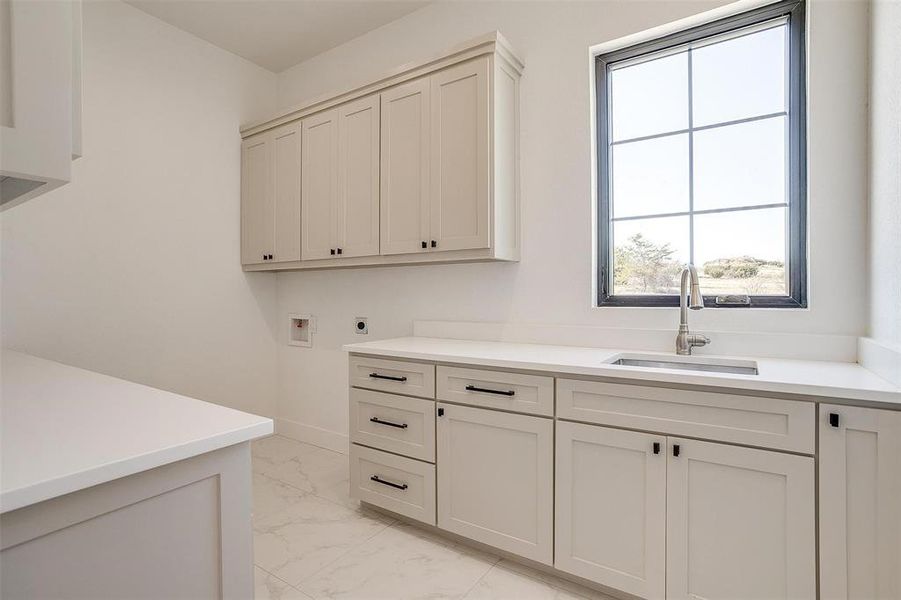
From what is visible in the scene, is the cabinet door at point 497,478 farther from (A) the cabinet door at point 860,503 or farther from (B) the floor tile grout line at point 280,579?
(A) the cabinet door at point 860,503

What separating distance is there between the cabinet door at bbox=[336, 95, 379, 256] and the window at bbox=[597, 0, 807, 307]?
1221 millimetres

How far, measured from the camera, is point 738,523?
1.42 meters

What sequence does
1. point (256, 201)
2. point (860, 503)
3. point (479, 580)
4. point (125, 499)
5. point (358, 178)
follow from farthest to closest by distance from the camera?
point (256, 201) < point (358, 178) < point (479, 580) < point (860, 503) < point (125, 499)

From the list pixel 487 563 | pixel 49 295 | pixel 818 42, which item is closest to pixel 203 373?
pixel 49 295

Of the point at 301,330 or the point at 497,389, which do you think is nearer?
the point at 497,389

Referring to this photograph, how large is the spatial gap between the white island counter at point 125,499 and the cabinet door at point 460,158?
58.5 inches

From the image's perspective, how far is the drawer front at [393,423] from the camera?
2.06m

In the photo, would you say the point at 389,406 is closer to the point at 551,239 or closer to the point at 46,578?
the point at 551,239

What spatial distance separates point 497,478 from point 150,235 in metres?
2.52

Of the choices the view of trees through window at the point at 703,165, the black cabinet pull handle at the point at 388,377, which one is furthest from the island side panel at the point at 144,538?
the view of trees through window at the point at 703,165

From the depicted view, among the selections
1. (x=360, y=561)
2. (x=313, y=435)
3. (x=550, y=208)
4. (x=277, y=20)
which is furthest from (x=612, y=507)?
(x=277, y=20)

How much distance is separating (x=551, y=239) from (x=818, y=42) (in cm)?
129

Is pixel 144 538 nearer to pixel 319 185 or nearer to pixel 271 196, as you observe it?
pixel 319 185

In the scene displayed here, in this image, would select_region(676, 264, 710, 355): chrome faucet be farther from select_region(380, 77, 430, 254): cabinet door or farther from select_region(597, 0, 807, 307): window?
select_region(380, 77, 430, 254): cabinet door
